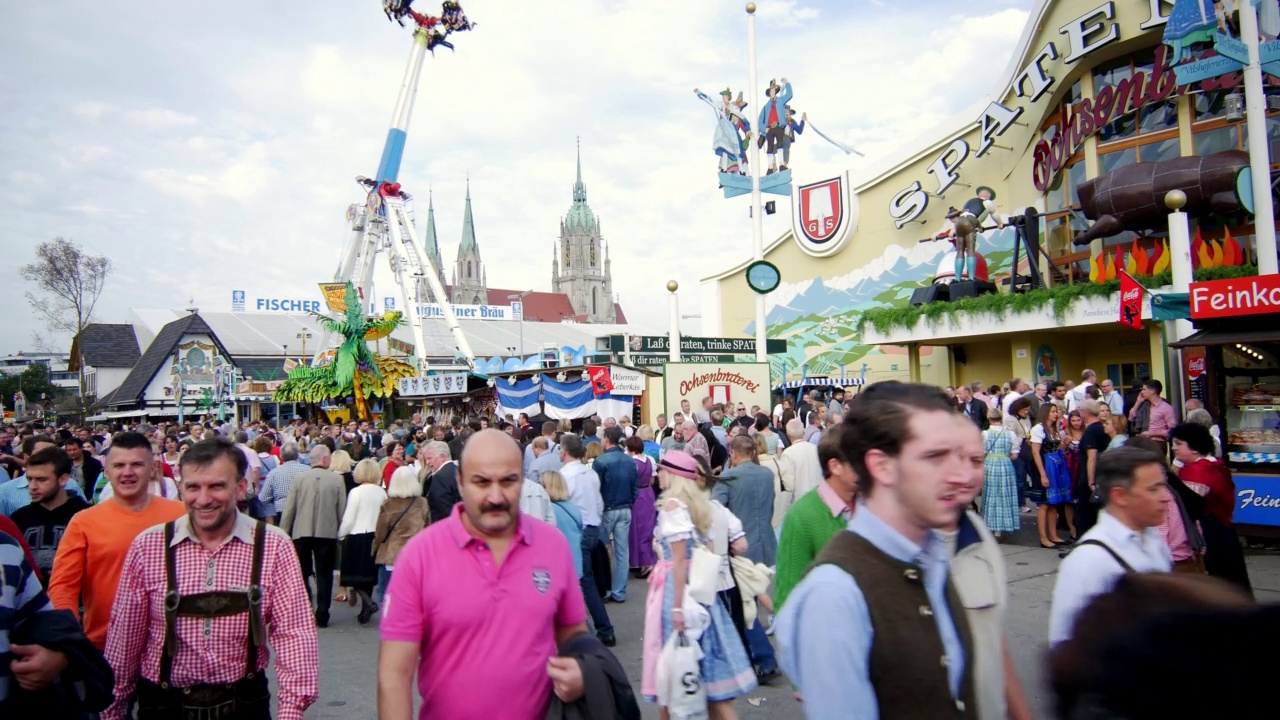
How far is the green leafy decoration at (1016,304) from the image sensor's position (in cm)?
1694

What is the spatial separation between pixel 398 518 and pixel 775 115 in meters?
16.9

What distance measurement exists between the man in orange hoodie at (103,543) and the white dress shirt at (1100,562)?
378 cm

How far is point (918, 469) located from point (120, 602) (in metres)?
2.93

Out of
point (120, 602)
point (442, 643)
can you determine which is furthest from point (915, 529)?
point (120, 602)

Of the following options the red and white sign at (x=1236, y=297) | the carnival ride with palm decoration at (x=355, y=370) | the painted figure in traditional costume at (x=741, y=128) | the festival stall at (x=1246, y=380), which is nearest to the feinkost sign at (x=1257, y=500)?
the festival stall at (x=1246, y=380)

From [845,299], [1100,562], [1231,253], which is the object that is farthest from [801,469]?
[845,299]

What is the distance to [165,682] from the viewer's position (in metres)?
3.12

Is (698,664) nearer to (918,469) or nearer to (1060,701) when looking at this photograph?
(918,469)

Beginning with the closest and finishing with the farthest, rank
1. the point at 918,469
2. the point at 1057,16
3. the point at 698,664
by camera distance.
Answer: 1. the point at 918,469
2. the point at 698,664
3. the point at 1057,16

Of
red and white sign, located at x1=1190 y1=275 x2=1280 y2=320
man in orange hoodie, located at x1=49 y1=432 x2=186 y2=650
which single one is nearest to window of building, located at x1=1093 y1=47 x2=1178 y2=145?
red and white sign, located at x1=1190 y1=275 x2=1280 y2=320

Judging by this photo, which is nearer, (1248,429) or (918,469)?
(918,469)

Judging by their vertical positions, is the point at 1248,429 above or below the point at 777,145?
below

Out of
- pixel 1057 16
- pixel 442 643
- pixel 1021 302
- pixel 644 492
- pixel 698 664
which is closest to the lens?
pixel 442 643

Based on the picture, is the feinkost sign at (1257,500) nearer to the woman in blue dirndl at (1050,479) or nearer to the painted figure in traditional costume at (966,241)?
the woman in blue dirndl at (1050,479)
